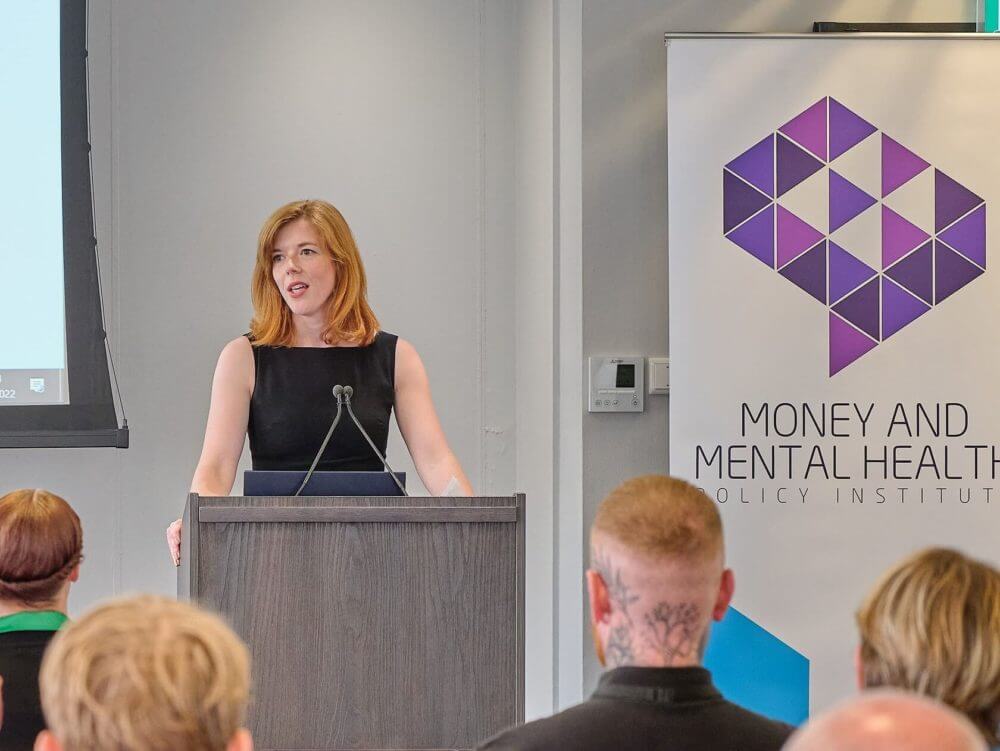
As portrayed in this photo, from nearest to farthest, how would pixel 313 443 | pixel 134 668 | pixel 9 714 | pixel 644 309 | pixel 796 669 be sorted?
pixel 134 668
pixel 9 714
pixel 313 443
pixel 796 669
pixel 644 309

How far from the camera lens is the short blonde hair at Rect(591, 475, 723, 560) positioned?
5.40ft

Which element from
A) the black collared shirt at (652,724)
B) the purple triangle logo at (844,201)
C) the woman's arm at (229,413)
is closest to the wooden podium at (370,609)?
the woman's arm at (229,413)

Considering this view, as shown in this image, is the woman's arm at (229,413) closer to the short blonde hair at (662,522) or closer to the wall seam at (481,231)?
the short blonde hair at (662,522)

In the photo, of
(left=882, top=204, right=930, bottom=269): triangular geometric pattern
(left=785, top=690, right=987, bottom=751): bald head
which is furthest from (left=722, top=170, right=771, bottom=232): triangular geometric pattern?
(left=785, top=690, right=987, bottom=751): bald head

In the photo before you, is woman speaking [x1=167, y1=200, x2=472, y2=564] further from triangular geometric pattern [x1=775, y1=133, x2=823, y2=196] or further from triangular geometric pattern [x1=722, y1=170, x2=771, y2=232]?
triangular geometric pattern [x1=775, y1=133, x2=823, y2=196]

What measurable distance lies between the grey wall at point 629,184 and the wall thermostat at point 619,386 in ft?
0.12

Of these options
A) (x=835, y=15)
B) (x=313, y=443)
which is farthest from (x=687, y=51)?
(x=313, y=443)

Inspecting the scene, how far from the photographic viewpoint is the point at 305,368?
3131 millimetres

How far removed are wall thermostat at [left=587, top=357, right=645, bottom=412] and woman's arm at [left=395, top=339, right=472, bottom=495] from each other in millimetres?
735

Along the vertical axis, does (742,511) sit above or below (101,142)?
below

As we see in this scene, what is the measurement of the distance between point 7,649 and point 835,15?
2.91m

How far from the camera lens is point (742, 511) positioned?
361 centimetres

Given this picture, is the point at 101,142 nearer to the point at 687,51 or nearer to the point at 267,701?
the point at 687,51

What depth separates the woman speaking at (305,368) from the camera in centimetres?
309
